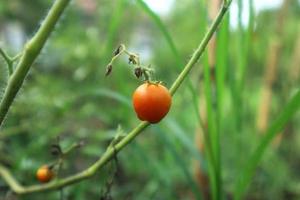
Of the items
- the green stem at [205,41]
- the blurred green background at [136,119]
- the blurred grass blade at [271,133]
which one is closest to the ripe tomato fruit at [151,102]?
the green stem at [205,41]

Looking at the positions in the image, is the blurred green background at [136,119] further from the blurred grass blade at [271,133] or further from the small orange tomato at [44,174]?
the small orange tomato at [44,174]

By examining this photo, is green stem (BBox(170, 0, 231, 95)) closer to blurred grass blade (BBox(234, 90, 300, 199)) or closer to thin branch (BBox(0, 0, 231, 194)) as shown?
thin branch (BBox(0, 0, 231, 194))

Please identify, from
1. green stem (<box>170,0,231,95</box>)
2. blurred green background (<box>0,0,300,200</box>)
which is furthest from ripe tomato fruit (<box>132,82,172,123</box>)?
blurred green background (<box>0,0,300,200</box>)

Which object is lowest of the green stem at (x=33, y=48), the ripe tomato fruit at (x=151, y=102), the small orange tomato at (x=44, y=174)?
the small orange tomato at (x=44, y=174)

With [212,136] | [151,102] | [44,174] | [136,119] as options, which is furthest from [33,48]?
[136,119]

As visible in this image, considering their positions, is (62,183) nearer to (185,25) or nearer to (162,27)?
(162,27)

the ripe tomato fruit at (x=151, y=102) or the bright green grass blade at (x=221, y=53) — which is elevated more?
the ripe tomato fruit at (x=151, y=102)
